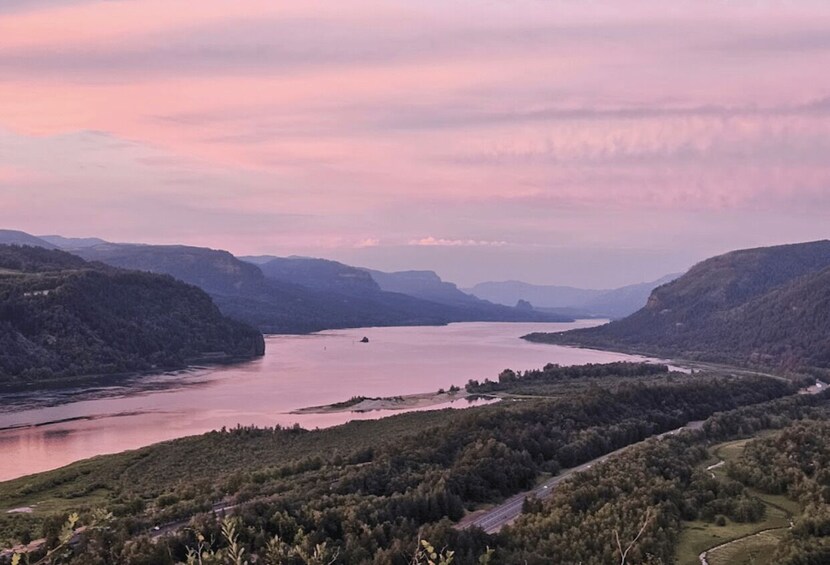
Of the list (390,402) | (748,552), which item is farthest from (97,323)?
(748,552)

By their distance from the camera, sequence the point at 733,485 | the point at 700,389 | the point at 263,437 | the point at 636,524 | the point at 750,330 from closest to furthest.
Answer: the point at 636,524, the point at 733,485, the point at 263,437, the point at 700,389, the point at 750,330

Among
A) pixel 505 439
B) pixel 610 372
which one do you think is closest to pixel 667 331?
pixel 610 372

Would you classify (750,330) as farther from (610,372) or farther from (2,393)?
(2,393)

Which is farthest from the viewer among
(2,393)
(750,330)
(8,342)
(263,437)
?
(750,330)

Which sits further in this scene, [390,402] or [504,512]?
[390,402]

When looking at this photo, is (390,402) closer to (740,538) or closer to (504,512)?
(504,512)
